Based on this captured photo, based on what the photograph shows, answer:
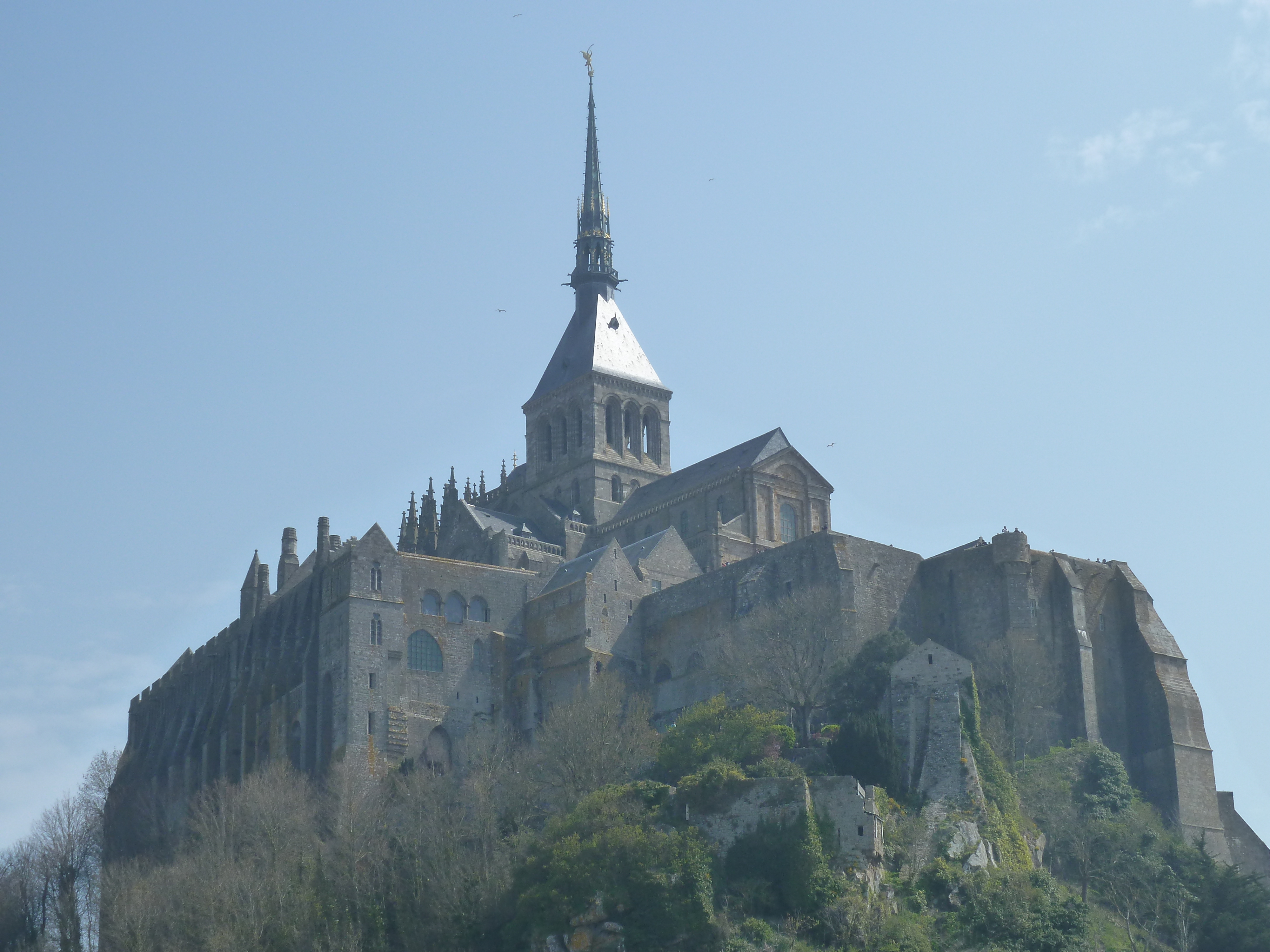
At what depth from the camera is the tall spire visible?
367ft

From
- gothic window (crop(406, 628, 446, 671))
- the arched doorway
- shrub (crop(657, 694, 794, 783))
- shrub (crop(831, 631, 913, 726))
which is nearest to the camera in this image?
shrub (crop(657, 694, 794, 783))

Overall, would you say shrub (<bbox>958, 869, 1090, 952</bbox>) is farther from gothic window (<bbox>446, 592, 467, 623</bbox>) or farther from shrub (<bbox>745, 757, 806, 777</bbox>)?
gothic window (<bbox>446, 592, 467, 623</bbox>)

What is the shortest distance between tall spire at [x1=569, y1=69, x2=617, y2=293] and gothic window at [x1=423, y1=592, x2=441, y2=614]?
3098 centimetres

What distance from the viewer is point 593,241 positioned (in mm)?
112812

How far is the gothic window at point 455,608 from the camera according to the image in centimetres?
8388

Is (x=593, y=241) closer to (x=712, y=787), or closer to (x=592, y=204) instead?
(x=592, y=204)

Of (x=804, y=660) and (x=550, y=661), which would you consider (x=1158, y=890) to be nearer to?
(x=804, y=660)

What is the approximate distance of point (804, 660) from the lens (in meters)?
73.2

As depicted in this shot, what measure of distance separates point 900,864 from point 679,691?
18.3 meters

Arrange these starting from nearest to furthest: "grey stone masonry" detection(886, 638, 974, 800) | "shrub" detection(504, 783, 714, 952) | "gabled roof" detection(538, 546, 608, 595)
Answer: "shrub" detection(504, 783, 714, 952) → "grey stone masonry" detection(886, 638, 974, 800) → "gabled roof" detection(538, 546, 608, 595)

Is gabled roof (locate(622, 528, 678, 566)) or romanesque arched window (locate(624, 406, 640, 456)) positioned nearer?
gabled roof (locate(622, 528, 678, 566))

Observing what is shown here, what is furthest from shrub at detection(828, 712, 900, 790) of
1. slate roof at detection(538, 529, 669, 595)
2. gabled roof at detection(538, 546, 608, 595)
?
slate roof at detection(538, 529, 669, 595)

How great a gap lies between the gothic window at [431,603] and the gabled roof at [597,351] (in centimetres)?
2406

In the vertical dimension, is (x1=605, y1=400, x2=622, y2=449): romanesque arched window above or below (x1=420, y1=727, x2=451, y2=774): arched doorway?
above
